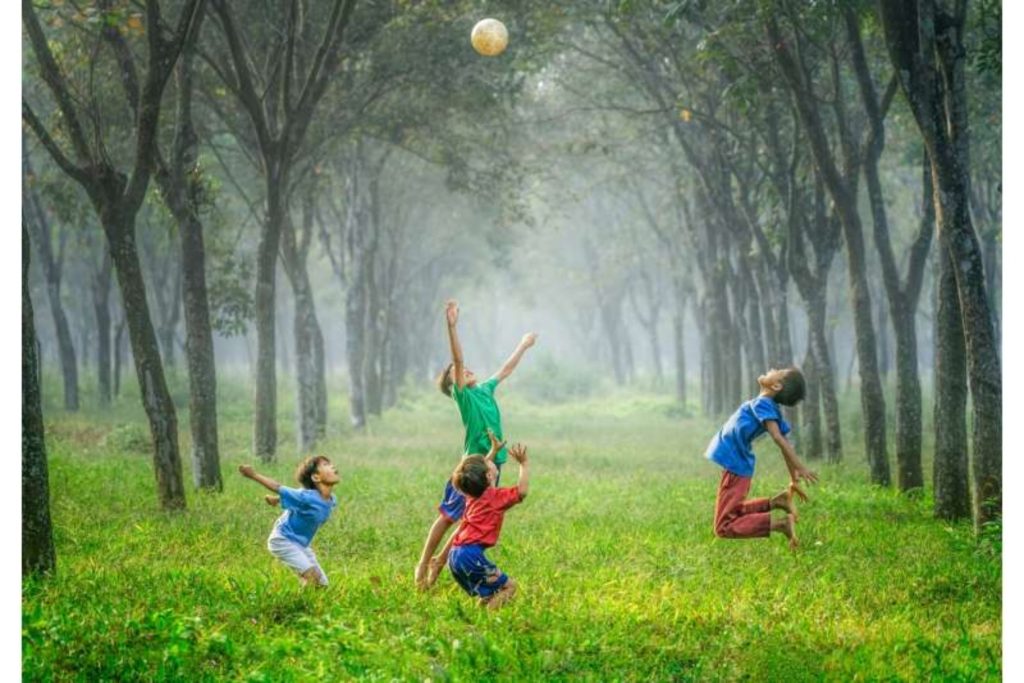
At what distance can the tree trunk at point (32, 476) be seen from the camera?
25.9 ft

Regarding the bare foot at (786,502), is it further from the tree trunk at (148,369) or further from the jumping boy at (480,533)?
the tree trunk at (148,369)

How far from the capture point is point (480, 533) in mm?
7660

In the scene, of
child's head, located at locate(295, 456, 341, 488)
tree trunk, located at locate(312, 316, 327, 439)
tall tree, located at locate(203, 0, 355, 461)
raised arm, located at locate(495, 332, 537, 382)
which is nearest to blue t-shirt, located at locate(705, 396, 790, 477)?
raised arm, located at locate(495, 332, 537, 382)

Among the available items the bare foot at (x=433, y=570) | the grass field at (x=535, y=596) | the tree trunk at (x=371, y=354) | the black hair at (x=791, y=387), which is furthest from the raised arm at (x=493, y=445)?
the tree trunk at (x=371, y=354)

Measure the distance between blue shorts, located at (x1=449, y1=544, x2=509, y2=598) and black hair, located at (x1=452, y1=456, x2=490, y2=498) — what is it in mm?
401

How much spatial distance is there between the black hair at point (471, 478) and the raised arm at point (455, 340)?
945 mm

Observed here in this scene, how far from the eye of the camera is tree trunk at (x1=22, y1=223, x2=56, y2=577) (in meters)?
7.90

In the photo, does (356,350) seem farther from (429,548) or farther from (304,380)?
(429,548)

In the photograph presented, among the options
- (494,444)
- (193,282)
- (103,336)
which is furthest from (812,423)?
(103,336)

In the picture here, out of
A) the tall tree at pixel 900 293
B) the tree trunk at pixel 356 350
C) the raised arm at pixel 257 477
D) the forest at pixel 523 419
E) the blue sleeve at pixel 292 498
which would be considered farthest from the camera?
the tree trunk at pixel 356 350

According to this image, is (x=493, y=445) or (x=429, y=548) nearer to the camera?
(x=429, y=548)

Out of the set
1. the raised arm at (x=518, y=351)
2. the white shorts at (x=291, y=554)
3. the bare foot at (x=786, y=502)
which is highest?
the raised arm at (x=518, y=351)

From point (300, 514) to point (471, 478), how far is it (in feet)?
4.78

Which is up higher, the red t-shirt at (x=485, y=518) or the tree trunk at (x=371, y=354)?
the tree trunk at (x=371, y=354)
